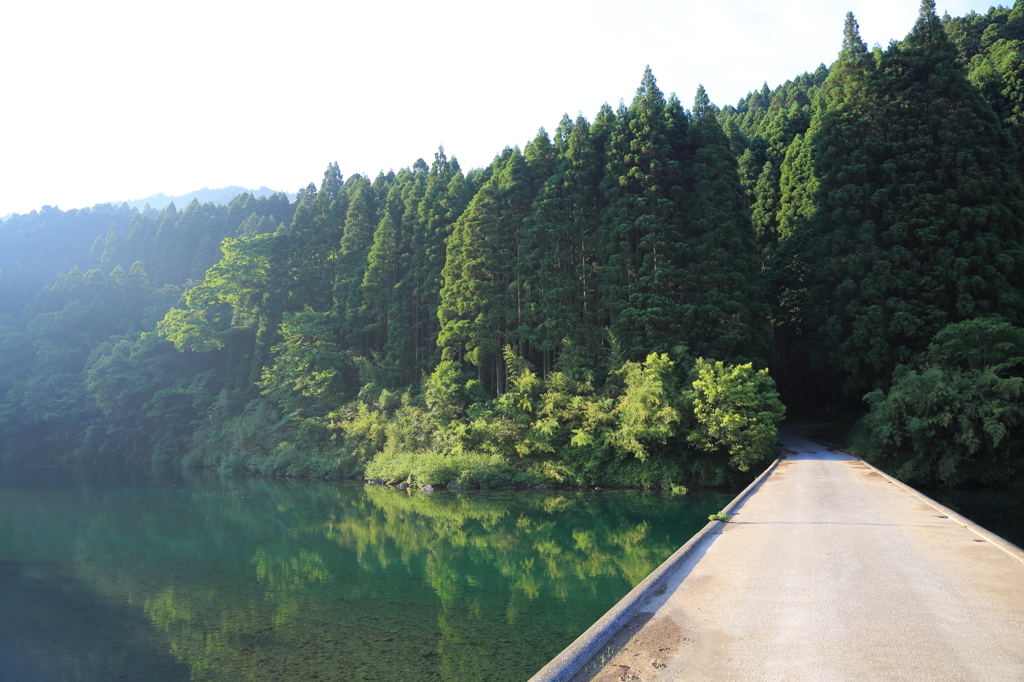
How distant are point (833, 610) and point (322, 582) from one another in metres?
9.66

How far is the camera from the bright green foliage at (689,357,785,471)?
20.4 meters

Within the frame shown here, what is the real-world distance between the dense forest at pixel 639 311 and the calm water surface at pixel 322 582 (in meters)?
4.35

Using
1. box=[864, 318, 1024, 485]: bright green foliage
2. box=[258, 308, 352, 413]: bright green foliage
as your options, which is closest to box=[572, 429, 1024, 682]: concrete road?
box=[864, 318, 1024, 485]: bright green foliage

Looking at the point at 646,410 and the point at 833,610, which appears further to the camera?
the point at 646,410

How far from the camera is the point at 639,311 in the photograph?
2564 centimetres

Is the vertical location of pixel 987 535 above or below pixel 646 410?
below

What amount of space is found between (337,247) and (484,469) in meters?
24.3

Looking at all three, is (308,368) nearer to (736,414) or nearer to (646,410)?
(646,410)

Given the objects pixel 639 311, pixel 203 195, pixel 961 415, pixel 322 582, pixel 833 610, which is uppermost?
pixel 203 195

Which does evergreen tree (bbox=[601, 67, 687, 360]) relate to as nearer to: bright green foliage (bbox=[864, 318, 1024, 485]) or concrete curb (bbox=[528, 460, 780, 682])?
bright green foliage (bbox=[864, 318, 1024, 485])

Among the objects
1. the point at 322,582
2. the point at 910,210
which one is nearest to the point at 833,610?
the point at 322,582

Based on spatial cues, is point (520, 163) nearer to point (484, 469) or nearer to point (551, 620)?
point (484, 469)

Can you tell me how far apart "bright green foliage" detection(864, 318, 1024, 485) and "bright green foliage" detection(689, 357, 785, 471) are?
367cm

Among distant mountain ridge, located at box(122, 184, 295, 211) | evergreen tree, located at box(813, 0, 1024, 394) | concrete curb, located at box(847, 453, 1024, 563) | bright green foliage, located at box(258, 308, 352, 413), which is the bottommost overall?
concrete curb, located at box(847, 453, 1024, 563)
